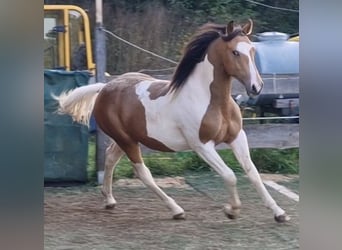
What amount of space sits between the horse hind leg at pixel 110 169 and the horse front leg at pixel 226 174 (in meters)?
0.43

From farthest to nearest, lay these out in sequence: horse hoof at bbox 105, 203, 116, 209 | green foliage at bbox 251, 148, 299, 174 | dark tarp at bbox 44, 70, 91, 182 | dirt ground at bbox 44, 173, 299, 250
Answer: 1. dark tarp at bbox 44, 70, 91, 182
2. green foliage at bbox 251, 148, 299, 174
3. horse hoof at bbox 105, 203, 116, 209
4. dirt ground at bbox 44, 173, 299, 250

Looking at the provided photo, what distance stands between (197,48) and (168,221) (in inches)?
28.9

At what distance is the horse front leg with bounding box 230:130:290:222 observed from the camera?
281 cm

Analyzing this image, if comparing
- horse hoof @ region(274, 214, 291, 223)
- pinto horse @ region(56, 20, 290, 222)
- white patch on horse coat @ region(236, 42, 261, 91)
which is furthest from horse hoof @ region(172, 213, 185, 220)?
white patch on horse coat @ region(236, 42, 261, 91)

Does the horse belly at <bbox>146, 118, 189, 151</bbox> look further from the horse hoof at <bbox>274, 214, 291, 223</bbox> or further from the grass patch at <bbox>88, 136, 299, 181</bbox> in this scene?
the horse hoof at <bbox>274, 214, 291, 223</bbox>

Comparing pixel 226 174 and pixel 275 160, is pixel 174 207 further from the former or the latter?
pixel 275 160

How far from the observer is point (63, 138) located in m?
3.44

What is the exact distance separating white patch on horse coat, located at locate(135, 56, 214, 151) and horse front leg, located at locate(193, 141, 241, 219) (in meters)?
0.06

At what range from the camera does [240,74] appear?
270cm

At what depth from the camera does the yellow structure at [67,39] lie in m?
3.00

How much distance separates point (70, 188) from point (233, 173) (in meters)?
0.95

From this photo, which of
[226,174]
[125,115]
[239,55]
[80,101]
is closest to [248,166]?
[226,174]

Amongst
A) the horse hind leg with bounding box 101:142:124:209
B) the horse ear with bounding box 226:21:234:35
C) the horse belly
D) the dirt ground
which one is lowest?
the dirt ground
